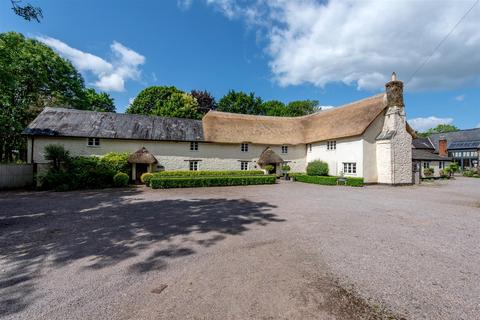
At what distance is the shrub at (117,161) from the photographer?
64.6 feet

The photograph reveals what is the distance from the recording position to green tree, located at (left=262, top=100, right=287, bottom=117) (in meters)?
48.4

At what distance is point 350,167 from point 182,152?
17.5 metres

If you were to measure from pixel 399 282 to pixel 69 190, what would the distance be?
1983cm

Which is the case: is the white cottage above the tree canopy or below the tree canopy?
below

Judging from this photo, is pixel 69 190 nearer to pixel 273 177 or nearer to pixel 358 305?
pixel 273 177

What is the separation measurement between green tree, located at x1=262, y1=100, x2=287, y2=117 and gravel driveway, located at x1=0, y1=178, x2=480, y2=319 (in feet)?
136

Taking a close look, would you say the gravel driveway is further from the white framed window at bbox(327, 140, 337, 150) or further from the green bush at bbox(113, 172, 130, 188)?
the white framed window at bbox(327, 140, 337, 150)

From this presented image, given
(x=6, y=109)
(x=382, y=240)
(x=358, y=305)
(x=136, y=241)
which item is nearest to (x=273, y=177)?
(x=382, y=240)

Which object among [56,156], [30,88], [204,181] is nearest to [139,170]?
[56,156]

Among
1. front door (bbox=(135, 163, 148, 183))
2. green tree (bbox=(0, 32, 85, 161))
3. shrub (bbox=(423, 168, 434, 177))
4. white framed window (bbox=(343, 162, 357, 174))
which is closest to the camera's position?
front door (bbox=(135, 163, 148, 183))

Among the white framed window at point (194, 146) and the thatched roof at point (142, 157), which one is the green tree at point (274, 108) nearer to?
the white framed window at point (194, 146)

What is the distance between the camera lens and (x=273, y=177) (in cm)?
2114

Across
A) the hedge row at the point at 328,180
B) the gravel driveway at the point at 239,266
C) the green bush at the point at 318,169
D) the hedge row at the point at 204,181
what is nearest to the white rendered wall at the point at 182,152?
the green bush at the point at 318,169

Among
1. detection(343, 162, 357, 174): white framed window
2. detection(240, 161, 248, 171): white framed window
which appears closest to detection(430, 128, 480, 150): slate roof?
detection(343, 162, 357, 174): white framed window
